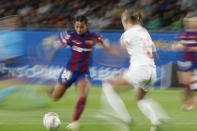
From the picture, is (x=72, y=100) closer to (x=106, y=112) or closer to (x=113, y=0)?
(x=106, y=112)

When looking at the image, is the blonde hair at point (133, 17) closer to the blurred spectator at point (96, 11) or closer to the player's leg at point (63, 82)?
the player's leg at point (63, 82)

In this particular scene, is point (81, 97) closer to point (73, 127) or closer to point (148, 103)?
point (73, 127)

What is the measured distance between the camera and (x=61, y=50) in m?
16.5

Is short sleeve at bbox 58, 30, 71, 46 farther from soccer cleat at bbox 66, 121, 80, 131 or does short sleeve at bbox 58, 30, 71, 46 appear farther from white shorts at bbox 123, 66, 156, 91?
white shorts at bbox 123, 66, 156, 91

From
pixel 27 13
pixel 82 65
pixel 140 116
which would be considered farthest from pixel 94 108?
pixel 27 13

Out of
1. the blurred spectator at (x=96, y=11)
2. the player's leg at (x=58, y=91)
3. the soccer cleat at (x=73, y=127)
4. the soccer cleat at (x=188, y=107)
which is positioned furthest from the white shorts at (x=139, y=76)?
the blurred spectator at (x=96, y=11)

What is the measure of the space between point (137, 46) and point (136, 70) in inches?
13.0

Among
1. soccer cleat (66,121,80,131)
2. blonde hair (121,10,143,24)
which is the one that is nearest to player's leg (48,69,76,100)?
soccer cleat (66,121,80,131)

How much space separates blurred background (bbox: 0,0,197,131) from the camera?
39.6 feet

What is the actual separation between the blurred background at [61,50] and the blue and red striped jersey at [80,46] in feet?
1.57

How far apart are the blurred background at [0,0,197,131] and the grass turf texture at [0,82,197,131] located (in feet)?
0.06

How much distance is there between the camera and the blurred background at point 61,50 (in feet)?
39.6

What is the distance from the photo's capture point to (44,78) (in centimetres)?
1630

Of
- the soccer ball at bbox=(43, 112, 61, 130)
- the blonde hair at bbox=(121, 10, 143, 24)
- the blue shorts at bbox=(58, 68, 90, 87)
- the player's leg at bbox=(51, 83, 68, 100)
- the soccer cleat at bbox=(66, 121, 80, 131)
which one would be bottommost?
the soccer cleat at bbox=(66, 121, 80, 131)
